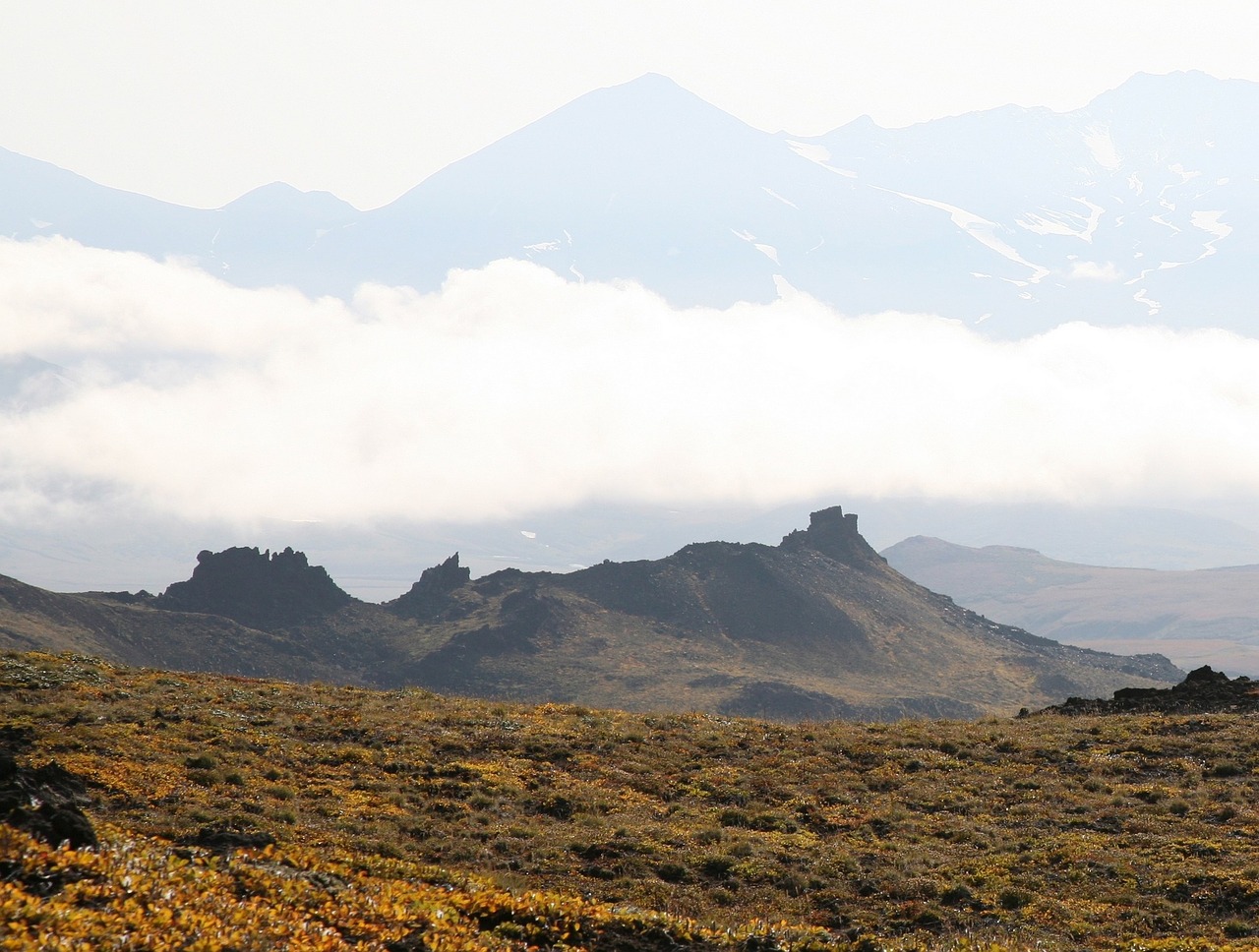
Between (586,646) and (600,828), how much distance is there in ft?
496

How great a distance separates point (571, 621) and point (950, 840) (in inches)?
6305

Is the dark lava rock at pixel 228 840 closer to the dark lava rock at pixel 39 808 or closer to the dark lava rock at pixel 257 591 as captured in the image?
the dark lava rock at pixel 39 808

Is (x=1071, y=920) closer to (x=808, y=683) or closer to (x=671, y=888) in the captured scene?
(x=671, y=888)

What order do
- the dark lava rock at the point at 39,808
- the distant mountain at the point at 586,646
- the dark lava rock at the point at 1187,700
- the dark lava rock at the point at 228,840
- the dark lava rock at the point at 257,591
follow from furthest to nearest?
1. the dark lava rock at the point at 257,591
2. the distant mountain at the point at 586,646
3. the dark lava rock at the point at 1187,700
4. the dark lava rock at the point at 228,840
5. the dark lava rock at the point at 39,808

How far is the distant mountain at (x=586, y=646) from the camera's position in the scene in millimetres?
149000

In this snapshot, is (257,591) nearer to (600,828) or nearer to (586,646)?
(586,646)

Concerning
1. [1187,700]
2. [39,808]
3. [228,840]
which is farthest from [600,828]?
[1187,700]

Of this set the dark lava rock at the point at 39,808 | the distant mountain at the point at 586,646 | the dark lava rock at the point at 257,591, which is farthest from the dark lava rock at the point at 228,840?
the dark lava rock at the point at 257,591

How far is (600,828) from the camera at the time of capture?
2556 centimetres

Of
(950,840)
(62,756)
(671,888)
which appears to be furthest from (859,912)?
(62,756)

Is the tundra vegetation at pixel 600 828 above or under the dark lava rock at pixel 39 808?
under

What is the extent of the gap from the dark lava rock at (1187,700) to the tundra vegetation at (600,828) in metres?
3.41

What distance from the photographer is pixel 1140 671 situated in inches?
7785

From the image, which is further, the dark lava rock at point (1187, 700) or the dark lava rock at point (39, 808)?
the dark lava rock at point (1187, 700)
